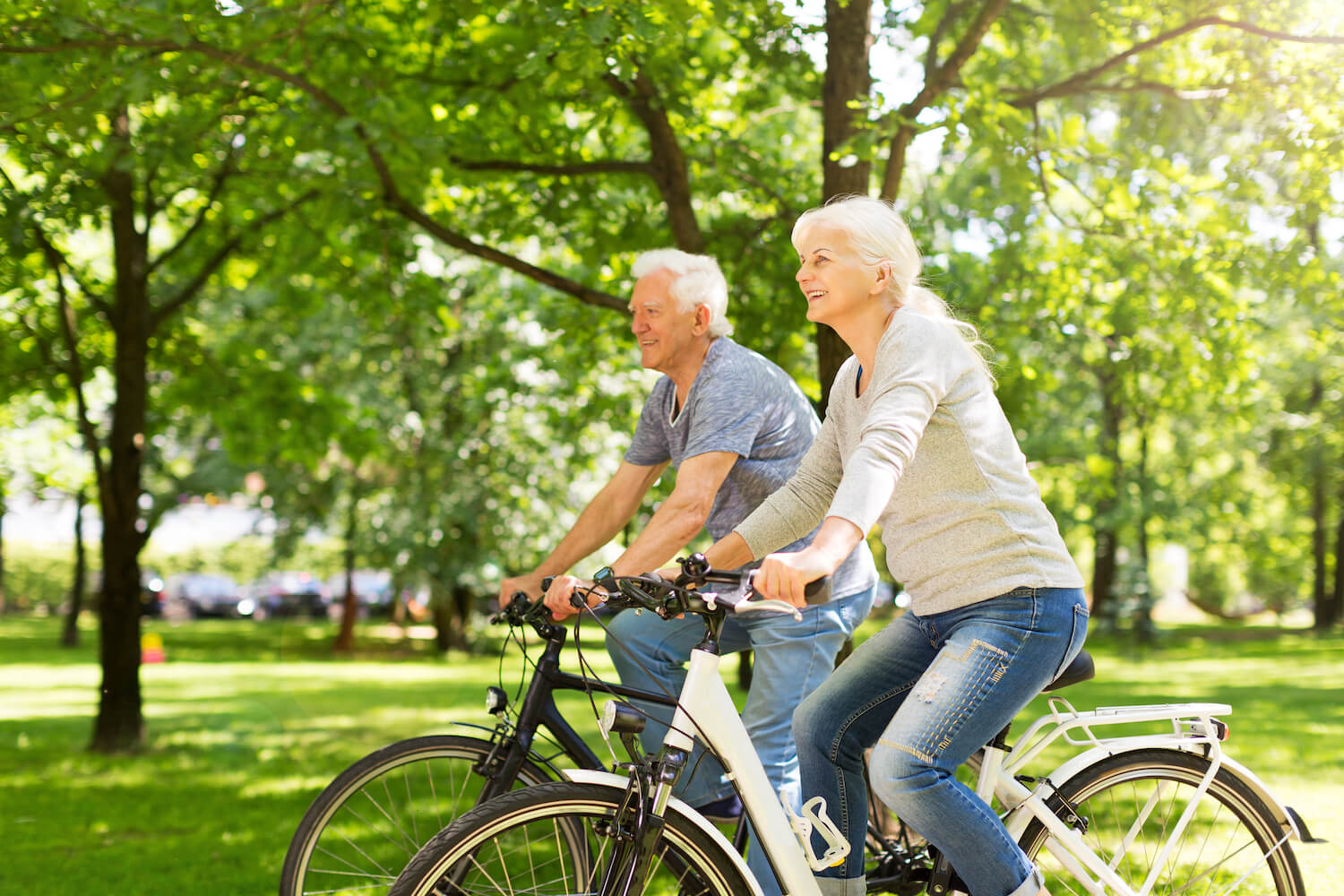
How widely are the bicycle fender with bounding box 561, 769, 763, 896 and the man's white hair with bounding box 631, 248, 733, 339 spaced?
1591 mm

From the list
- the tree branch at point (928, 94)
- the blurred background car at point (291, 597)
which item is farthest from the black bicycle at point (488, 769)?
the blurred background car at point (291, 597)

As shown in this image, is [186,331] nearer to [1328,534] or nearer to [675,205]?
[675,205]

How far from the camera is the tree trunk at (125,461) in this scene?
30.6 feet

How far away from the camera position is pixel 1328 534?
1331 inches

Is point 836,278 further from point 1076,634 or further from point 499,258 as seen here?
point 499,258

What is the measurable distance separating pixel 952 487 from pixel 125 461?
831 cm

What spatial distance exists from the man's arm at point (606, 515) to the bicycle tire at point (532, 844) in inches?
41.9

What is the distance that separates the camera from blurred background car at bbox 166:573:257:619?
44438mm

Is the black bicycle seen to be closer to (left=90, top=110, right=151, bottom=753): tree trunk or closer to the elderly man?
the elderly man

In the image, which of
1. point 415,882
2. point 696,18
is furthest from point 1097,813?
point 696,18

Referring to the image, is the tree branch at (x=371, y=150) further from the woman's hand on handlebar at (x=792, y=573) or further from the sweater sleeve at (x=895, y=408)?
the woman's hand on handlebar at (x=792, y=573)

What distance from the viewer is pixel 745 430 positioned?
11.4 feet

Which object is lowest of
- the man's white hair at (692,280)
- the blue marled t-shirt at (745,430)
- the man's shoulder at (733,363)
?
the blue marled t-shirt at (745,430)

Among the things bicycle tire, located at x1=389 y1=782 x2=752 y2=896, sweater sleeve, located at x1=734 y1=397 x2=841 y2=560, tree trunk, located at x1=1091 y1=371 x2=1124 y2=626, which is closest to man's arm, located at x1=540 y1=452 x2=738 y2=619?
sweater sleeve, located at x1=734 y1=397 x2=841 y2=560
